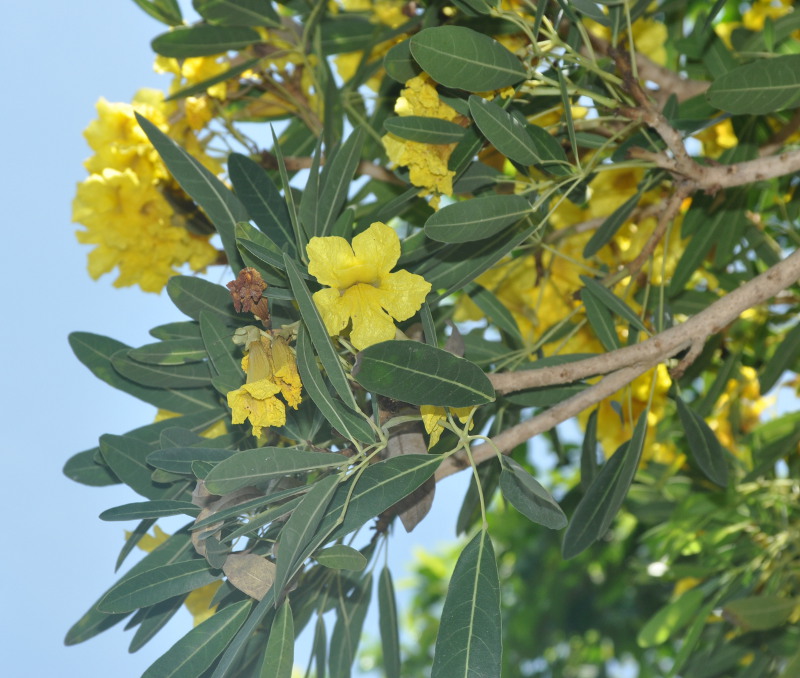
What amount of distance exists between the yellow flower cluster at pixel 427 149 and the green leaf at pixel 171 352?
329mm

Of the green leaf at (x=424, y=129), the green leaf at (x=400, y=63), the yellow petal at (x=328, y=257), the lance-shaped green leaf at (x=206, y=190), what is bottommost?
the yellow petal at (x=328, y=257)

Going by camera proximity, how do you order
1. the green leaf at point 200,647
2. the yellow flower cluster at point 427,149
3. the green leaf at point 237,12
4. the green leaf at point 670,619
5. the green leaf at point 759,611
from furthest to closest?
the green leaf at point 670,619 → the green leaf at point 759,611 → the green leaf at point 237,12 → the yellow flower cluster at point 427,149 → the green leaf at point 200,647

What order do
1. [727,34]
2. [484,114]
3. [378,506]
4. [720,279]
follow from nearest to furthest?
[378,506]
[484,114]
[720,279]
[727,34]

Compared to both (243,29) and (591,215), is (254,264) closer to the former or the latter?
(243,29)

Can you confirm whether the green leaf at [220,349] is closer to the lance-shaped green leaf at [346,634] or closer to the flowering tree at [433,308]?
the flowering tree at [433,308]

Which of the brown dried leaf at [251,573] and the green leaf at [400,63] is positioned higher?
the green leaf at [400,63]

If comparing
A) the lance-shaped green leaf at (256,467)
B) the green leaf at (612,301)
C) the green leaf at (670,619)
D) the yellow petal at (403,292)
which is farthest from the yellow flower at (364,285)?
the green leaf at (670,619)

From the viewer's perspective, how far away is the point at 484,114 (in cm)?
89

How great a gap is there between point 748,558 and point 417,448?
42.8 inches

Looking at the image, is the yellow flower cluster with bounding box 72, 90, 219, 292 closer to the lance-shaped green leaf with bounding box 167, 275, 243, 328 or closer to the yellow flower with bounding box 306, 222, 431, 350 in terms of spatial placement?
the lance-shaped green leaf with bounding box 167, 275, 243, 328

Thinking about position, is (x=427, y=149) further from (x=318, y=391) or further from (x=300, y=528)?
(x=300, y=528)

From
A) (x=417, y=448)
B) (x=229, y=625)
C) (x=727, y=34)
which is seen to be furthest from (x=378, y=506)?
(x=727, y=34)

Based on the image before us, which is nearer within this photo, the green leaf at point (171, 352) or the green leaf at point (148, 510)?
the green leaf at point (148, 510)

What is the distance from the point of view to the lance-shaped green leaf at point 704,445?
1197 mm
